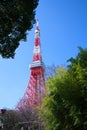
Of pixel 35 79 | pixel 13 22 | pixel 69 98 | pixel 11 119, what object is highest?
pixel 35 79

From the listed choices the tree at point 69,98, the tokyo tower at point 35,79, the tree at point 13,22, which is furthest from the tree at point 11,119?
the tree at point 13,22

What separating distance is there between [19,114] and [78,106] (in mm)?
40575

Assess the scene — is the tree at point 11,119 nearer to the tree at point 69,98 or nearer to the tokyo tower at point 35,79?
the tokyo tower at point 35,79

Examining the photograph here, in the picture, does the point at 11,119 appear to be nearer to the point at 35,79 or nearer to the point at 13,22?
the point at 35,79

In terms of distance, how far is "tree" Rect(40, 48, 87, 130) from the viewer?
79.1ft

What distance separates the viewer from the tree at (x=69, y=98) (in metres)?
24.1

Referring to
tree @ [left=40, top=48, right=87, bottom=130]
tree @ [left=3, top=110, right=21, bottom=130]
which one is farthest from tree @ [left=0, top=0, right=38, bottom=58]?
tree @ [left=3, top=110, right=21, bottom=130]

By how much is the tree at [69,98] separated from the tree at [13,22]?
29.9 feet

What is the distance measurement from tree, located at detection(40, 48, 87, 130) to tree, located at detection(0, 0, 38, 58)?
9.11 m

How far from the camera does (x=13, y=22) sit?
617 inches

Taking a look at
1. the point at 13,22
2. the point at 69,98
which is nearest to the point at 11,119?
the point at 69,98

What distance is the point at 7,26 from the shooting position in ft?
51.2

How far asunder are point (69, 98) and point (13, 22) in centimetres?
1010

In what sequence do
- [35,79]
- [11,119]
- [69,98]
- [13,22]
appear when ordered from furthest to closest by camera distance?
[35,79], [11,119], [69,98], [13,22]
